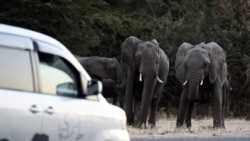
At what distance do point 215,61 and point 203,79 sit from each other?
0.62 metres

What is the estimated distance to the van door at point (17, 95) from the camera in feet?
27.2

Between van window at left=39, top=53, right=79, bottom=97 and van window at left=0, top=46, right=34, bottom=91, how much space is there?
191 millimetres

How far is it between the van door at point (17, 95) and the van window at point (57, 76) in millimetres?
189

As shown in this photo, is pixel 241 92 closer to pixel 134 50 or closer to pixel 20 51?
pixel 134 50

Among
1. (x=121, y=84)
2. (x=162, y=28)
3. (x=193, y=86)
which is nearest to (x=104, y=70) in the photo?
(x=121, y=84)

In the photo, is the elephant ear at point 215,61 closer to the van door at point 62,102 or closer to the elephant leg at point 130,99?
the elephant leg at point 130,99

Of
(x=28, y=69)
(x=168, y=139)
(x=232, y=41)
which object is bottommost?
(x=168, y=139)

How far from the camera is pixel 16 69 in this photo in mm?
8602

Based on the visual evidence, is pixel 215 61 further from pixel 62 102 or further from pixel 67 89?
pixel 62 102

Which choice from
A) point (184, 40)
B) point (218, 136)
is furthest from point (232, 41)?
point (218, 136)

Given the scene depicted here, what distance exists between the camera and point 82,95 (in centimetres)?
916

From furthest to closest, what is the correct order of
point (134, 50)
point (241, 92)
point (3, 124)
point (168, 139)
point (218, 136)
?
1. point (241, 92)
2. point (134, 50)
3. point (218, 136)
4. point (168, 139)
5. point (3, 124)

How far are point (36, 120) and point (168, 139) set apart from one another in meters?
6.46

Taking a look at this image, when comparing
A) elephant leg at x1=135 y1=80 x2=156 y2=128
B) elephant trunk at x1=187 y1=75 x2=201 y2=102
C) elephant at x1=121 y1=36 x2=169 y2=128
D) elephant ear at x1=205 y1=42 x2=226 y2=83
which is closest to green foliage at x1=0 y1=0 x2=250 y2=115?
elephant at x1=121 y1=36 x2=169 y2=128
